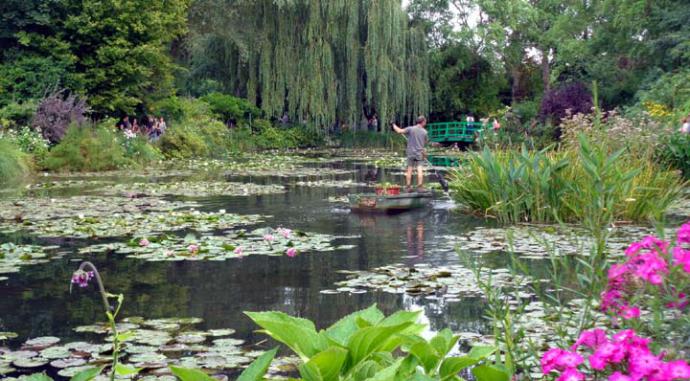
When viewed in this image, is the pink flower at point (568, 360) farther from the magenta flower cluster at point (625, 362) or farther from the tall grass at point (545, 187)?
the tall grass at point (545, 187)

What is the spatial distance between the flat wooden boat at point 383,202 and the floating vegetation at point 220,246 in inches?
108

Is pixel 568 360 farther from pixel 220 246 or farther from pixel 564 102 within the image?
pixel 564 102

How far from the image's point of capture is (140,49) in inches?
1096

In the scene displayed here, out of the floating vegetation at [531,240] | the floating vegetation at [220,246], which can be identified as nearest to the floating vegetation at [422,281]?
the floating vegetation at [531,240]

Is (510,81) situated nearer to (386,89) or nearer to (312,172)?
(386,89)

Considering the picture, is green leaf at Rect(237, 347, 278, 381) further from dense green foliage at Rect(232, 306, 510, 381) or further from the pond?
the pond

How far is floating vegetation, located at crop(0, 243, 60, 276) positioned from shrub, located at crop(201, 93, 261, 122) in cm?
2591

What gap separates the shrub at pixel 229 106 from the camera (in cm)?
3503

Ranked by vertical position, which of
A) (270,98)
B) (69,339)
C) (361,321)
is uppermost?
(270,98)

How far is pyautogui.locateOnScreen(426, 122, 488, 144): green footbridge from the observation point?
130 feet

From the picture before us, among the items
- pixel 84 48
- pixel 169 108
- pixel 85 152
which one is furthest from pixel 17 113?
pixel 169 108

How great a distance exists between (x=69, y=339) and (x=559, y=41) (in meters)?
35.5

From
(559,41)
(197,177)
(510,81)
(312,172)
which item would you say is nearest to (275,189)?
(197,177)

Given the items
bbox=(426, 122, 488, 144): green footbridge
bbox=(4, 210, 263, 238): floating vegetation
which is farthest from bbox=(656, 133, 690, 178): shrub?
bbox=(426, 122, 488, 144): green footbridge
